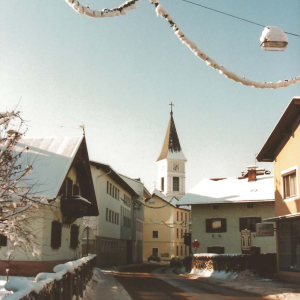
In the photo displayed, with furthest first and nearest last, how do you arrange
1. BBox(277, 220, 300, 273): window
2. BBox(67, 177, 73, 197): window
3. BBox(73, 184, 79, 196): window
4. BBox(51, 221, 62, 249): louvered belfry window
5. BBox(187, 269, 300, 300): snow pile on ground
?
1. BBox(73, 184, 79, 196): window
2. BBox(67, 177, 73, 197): window
3. BBox(51, 221, 62, 249): louvered belfry window
4. BBox(277, 220, 300, 273): window
5. BBox(187, 269, 300, 300): snow pile on ground

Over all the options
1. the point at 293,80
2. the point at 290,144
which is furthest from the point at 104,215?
the point at 293,80

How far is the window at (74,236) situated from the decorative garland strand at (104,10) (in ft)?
77.6

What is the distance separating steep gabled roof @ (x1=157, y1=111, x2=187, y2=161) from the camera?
10444cm

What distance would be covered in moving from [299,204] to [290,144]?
3.10 metres

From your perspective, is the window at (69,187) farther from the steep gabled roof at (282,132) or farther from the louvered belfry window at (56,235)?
the steep gabled roof at (282,132)

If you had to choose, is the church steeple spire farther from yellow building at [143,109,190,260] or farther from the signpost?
the signpost

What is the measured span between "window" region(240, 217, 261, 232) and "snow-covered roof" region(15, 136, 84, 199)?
18742 millimetres

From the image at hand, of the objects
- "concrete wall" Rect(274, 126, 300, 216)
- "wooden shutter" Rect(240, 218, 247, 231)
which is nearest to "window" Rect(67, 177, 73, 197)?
"concrete wall" Rect(274, 126, 300, 216)

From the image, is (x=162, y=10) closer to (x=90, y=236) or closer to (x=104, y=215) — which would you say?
(x=90, y=236)

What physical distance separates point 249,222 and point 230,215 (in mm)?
1716

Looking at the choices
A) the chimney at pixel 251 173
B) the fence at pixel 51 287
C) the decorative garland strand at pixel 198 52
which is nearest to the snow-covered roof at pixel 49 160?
the fence at pixel 51 287

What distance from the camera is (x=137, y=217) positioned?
67.6 m

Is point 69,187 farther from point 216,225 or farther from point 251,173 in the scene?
point 251,173

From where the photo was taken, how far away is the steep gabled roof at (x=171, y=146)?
104 m
